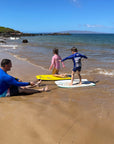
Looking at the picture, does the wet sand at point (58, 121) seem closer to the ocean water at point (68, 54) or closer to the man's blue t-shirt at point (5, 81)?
the man's blue t-shirt at point (5, 81)

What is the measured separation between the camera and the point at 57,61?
7129 mm

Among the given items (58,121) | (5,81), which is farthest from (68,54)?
(58,121)

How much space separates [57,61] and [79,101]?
10.7 ft

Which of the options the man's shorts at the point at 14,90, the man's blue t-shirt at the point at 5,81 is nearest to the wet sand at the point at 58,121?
the man's shorts at the point at 14,90

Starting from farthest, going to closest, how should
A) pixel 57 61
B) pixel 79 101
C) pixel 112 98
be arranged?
pixel 57 61
pixel 112 98
pixel 79 101

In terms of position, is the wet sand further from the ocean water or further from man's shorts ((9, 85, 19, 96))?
the ocean water

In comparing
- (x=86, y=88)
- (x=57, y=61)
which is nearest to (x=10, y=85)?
(x=86, y=88)

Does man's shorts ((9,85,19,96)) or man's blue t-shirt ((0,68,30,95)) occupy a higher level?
man's blue t-shirt ((0,68,30,95))

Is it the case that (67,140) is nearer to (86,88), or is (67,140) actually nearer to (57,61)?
(86,88)

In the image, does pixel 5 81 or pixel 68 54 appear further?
pixel 68 54

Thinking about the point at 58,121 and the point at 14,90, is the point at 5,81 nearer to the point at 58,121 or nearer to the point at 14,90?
the point at 14,90

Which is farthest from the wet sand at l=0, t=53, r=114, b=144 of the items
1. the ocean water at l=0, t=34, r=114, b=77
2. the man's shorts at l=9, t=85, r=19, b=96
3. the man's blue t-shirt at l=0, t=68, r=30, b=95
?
the ocean water at l=0, t=34, r=114, b=77

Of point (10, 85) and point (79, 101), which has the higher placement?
point (10, 85)

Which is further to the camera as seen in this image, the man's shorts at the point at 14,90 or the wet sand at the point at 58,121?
the man's shorts at the point at 14,90
